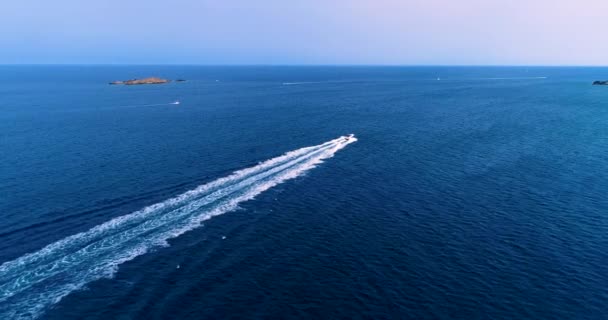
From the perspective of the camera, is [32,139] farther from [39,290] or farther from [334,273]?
[334,273]

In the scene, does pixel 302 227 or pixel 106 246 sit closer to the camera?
pixel 106 246

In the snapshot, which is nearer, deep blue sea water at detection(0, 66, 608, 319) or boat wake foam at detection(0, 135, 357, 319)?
boat wake foam at detection(0, 135, 357, 319)

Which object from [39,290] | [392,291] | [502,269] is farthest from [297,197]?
[39,290]

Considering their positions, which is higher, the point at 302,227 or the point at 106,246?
the point at 106,246

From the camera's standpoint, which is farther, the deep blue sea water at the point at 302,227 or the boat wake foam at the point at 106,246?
the deep blue sea water at the point at 302,227
